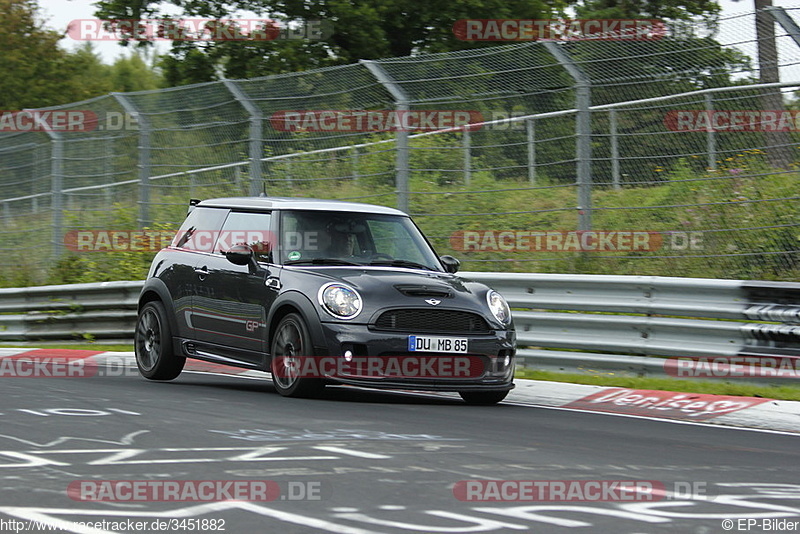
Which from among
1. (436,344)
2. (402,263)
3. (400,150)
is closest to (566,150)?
(400,150)

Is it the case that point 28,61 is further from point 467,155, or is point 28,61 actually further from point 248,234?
point 248,234

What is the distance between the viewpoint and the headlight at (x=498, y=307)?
10117mm

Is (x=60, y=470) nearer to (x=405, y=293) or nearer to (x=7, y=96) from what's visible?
(x=405, y=293)

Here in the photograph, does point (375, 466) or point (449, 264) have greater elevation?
point (449, 264)

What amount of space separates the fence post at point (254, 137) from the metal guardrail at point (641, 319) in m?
4.18

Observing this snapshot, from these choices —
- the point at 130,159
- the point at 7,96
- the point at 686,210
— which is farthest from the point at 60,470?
the point at 7,96

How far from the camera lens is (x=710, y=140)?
12.2m

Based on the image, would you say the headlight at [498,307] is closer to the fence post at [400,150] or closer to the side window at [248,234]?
the side window at [248,234]

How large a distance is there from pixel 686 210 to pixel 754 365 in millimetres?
2281

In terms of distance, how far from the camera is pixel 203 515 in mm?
5336

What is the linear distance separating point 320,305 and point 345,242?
1.15m

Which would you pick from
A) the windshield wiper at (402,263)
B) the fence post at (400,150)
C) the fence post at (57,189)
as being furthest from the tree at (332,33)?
the windshield wiper at (402,263)

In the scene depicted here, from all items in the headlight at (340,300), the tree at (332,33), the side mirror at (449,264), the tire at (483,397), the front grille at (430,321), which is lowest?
the tire at (483,397)

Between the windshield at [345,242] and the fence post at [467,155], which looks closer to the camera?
the windshield at [345,242]
